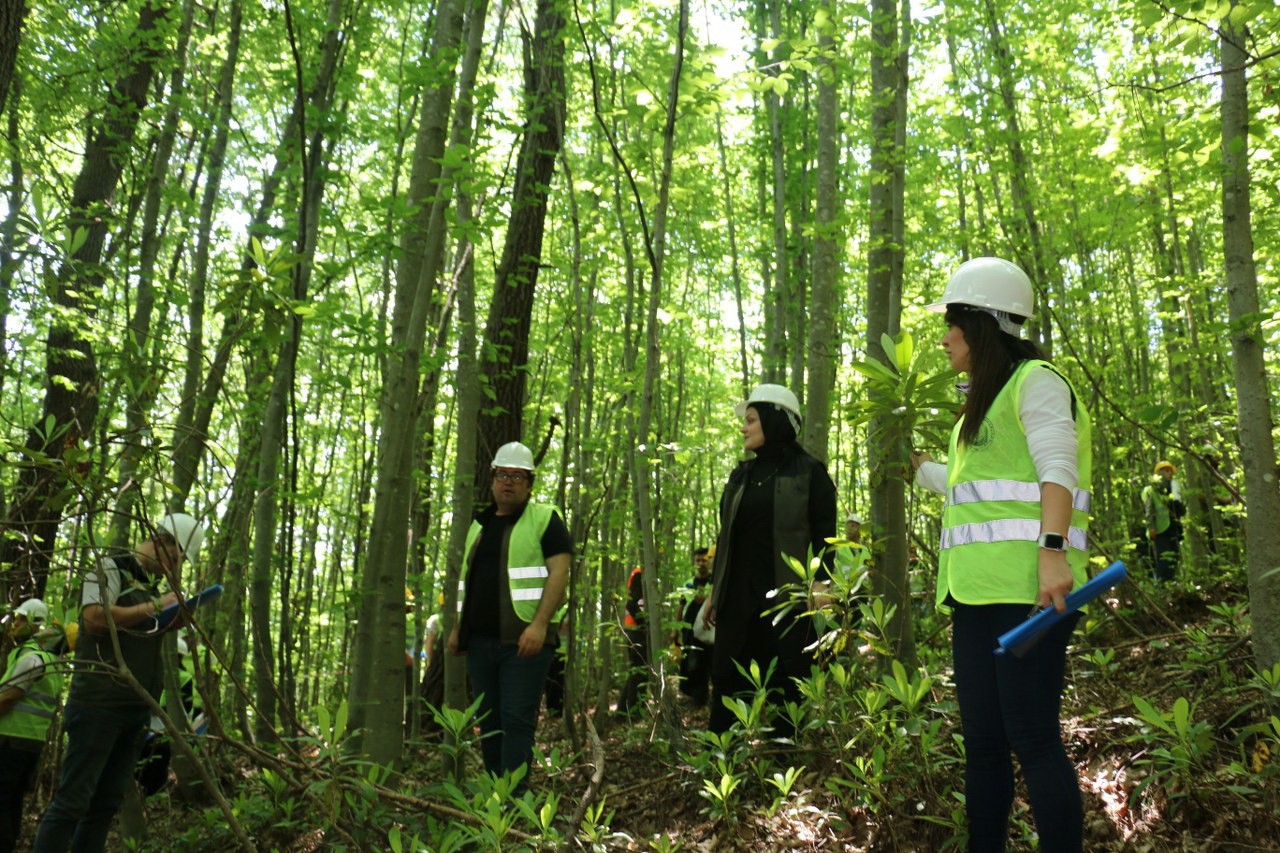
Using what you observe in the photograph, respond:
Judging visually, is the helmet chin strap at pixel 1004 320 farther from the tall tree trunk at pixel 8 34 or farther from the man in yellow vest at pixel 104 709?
the tall tree trunk at pixel 8 34

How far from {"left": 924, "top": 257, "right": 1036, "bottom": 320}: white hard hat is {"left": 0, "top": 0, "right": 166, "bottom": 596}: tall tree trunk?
117 inches

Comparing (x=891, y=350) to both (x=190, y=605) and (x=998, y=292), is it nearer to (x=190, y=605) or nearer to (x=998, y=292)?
(x=998, y=292)

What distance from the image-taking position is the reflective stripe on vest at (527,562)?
4.80 m

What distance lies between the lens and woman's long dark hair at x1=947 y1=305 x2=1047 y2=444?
9.34ft

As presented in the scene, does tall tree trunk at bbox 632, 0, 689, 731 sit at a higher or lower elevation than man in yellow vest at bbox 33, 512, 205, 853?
higher

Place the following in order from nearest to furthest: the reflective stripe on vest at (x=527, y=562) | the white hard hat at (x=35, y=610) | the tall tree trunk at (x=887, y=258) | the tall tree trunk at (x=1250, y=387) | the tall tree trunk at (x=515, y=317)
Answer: the tall tree trunk at (x=1250, y=387), the reflective stripe on vest at (x=527, y=562), the tall tree trunk at (x=887, y=258), the white hard hat at (x=35, y=610), the tall tree trunk at (x=515, y=317)

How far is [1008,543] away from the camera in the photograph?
8.85 feet

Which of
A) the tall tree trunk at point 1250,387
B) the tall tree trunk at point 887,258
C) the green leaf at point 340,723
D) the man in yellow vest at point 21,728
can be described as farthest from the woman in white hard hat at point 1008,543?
the man in yellow vest at point 21,728

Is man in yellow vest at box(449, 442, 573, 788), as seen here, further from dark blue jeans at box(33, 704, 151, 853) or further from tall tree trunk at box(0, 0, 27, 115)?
tall tree trunk at box(0, 0, 27, 115)

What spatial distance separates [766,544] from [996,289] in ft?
6.76

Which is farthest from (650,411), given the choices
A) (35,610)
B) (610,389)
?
(610,389)

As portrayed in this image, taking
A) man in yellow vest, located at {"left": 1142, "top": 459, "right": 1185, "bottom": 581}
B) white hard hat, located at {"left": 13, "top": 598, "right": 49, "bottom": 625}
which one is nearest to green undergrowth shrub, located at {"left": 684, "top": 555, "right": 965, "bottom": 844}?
white hard hat, located at {"left": 13, "top": 598, "right": 49, "bottom": 625}

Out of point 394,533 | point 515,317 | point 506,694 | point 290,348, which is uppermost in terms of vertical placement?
point 515,317

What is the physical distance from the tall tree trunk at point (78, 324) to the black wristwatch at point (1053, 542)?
9.68 feet
